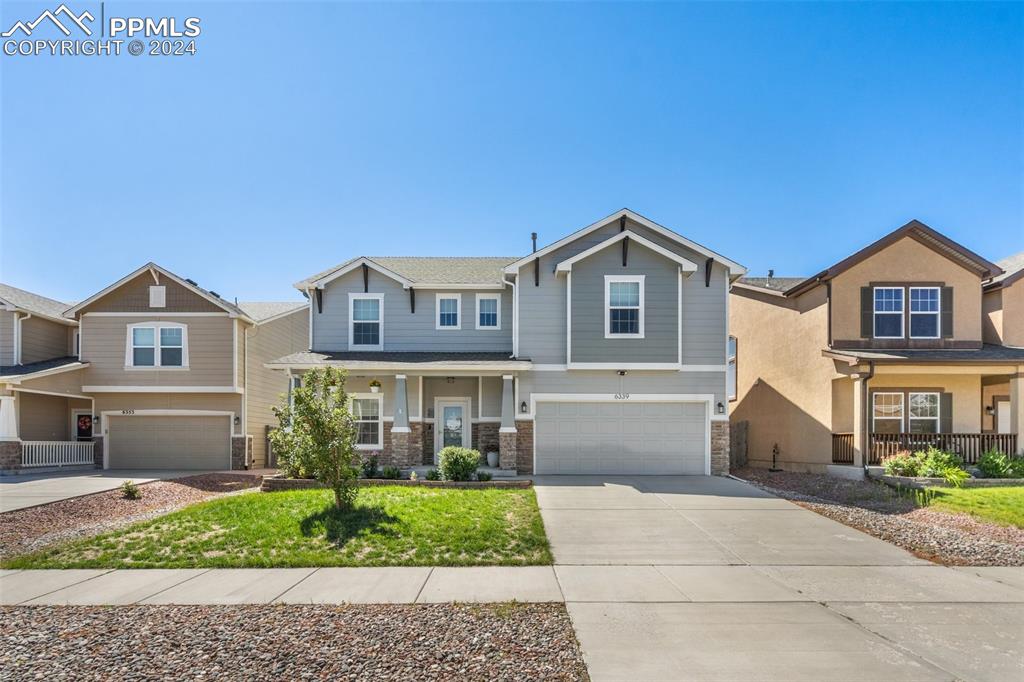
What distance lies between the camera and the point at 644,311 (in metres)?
16.5

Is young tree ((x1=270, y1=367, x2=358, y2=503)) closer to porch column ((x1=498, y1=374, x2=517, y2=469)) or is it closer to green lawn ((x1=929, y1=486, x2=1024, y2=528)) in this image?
porch column ((x1=498, y1=374, x2=517, y2=469))

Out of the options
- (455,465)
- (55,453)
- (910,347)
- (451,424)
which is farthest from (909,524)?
(55,453)

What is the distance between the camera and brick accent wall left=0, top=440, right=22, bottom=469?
17844 millimetres

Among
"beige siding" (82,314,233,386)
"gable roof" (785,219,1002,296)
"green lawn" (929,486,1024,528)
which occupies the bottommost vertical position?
"green lawn" (929,486,1024,528)

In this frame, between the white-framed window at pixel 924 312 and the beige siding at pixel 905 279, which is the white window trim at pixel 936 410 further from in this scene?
the beige siding at pixel 905 279

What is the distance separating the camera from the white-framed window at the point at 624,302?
16.5 meters

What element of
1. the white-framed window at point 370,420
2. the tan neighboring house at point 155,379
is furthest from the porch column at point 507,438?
the tan neighboring house at point 155,379

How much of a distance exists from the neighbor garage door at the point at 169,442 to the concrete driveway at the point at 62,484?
0.68 metres

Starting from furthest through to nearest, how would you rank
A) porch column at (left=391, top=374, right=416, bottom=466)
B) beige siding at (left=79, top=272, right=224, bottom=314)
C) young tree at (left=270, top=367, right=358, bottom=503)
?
beige siding at (left=79, top=272, right=224, bottom=314) < porch column at (left=391, top=374, right=416, bottom=466) < young tree at (left=270, top=367, right=358, bottom=503)

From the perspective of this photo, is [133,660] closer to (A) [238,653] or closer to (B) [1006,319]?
(A) [238,653]

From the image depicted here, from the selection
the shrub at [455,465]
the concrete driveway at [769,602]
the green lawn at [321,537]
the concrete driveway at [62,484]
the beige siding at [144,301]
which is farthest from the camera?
the beige siding at [144,301]

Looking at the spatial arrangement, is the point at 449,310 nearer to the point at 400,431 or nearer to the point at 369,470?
the point at 400,431

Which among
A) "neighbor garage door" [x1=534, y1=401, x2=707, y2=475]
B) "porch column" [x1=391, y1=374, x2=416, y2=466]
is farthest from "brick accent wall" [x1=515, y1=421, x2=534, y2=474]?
"porch column" [x1=391, y1=374, x2=416, y2=466]

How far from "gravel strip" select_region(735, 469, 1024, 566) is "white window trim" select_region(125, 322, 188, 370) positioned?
18248 millimetres
